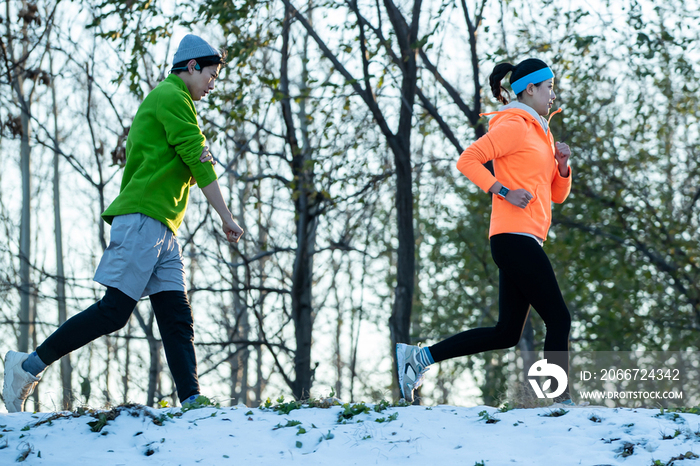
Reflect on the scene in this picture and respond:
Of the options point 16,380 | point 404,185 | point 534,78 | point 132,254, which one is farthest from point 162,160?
point 404,185

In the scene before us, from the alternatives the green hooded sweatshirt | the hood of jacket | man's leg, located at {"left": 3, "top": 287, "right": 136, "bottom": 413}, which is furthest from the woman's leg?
man's leg, located at {"left": 3, "top": 287, "right": 136, "bottom": 413}

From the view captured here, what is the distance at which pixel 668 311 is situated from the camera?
49.8ft

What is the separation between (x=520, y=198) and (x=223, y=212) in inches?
60.8

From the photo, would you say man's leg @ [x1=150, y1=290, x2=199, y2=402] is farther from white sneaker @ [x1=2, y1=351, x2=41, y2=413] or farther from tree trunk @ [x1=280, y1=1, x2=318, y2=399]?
tree trunk @ [x1=280, y1=1, x2=318, y2=399]

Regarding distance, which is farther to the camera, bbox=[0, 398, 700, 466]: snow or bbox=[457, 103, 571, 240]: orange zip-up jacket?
bbox=[457, 103, 571, 240]: orange zip-up jacket

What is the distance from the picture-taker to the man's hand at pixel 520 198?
3.88 meters

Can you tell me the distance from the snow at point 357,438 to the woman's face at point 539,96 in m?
1.68

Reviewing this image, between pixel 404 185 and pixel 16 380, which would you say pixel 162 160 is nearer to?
pixel 16 380

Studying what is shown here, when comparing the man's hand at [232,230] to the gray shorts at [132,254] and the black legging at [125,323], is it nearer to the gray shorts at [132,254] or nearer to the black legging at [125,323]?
the gray shorts at [132,254]

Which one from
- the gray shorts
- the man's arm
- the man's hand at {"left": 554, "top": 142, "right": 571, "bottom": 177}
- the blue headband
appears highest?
the blue headband

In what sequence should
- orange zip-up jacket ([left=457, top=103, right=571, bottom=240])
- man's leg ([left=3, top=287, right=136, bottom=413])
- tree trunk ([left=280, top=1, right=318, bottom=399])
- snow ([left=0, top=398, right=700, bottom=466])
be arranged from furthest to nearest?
tree trunk ([left=280, top=1, right=318, bottom=399]) < orange zip-up jacket ([left=457, top=103, right=571, bottom=240]) < man's leg ([left=3, top=287, right=136, bottom=413]) < snow ([left=0, top=398, right=700, bottom=466])

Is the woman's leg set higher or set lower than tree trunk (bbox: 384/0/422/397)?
lower

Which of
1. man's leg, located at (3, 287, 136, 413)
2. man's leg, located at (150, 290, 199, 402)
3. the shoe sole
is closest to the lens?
man's leg, located at (3, 287, 136, 413)

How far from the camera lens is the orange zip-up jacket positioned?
13.0 ft
